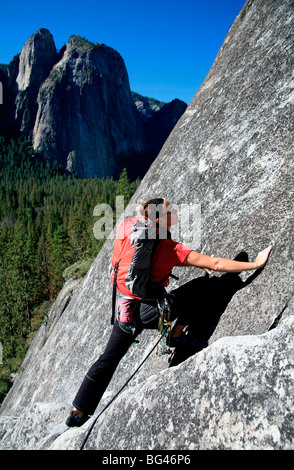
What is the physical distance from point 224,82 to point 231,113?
143 centimetres

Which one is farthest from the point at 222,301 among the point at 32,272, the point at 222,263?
the point at 32,272

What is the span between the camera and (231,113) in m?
6.50

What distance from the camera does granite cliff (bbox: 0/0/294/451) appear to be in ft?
8.62

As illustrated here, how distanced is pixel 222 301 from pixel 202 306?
0.35m

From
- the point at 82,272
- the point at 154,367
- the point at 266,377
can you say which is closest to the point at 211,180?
the point at 154,367

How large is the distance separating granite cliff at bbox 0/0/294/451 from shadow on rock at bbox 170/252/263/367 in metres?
0.02

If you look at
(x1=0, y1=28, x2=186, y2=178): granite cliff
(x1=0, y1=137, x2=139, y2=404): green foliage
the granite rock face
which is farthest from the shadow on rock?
the granite rock face

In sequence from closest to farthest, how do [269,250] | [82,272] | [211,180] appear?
[269,250]
[211,180]
[82,272]

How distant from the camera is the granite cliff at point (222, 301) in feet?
8.62

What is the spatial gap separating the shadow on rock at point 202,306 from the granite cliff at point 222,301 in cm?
2

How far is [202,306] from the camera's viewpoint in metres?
4.63

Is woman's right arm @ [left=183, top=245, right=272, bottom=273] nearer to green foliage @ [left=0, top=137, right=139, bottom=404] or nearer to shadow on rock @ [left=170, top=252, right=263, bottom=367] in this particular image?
shadow on rock @ [left=170, top=252, right=263, bottom=367]

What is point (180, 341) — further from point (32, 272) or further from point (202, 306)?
point (32, 272)
